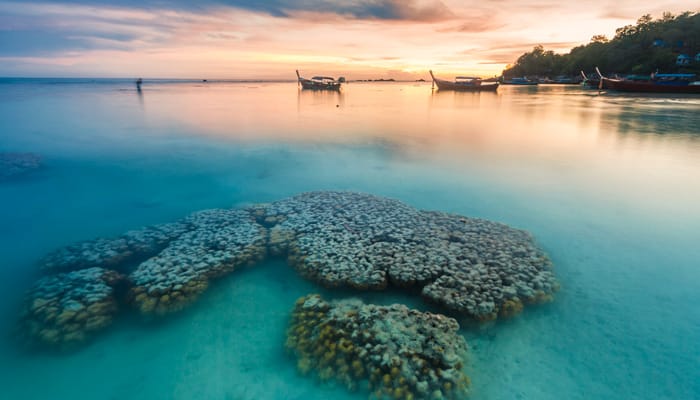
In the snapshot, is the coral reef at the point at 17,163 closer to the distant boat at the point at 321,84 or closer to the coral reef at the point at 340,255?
the coral reef at the point at 340,255

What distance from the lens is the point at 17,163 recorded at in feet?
43.7

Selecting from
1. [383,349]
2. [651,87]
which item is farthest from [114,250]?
[651,87]

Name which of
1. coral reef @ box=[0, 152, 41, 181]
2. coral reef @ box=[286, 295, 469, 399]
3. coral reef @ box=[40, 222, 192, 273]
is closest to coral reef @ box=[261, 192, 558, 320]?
coral reef @ box=[286, 295, 469, 399]

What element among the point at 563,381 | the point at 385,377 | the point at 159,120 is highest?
the point at 159,120

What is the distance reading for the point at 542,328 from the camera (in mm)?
5008

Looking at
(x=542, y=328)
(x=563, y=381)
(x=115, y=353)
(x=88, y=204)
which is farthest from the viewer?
(x=88, y=204)

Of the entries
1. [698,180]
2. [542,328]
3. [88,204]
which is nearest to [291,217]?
[542,328]

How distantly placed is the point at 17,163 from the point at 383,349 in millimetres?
16662

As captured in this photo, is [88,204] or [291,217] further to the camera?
[88,204]

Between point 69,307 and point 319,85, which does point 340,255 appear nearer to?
point 69,307

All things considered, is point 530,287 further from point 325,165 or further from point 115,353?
point 325,165

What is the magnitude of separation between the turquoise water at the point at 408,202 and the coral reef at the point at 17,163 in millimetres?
600

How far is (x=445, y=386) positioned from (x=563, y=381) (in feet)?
5.16

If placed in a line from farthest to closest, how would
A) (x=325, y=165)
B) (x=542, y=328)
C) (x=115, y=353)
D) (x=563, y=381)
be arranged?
1. (x=325, y=165)
2. (x=542, y=328)
3. (x=115, y=353)
4. (x=563, y=381)
